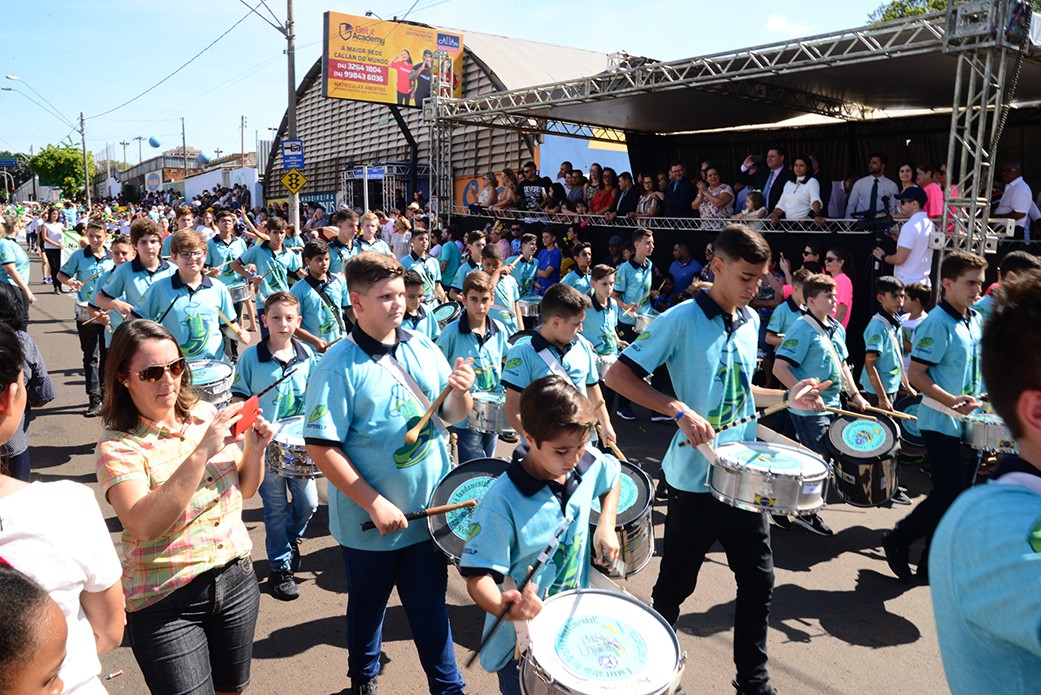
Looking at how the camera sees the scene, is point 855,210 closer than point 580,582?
No

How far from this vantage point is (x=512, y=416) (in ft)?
14.9

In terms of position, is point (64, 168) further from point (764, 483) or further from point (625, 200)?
point (764, 483)

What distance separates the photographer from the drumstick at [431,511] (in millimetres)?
3184

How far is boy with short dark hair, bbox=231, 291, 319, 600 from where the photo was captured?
16.3 feet

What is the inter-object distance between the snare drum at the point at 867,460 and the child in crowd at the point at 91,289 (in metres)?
7.36

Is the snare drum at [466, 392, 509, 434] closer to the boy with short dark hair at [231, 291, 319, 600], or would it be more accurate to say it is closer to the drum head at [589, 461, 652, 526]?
the boy with short dark hair at [231, 291, 319, 600]

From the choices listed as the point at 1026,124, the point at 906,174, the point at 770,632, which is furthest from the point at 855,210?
the point at 770,632

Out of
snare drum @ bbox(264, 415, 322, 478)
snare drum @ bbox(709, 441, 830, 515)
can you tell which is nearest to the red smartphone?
snare drum @ bbox(264, 415, 322, 478)

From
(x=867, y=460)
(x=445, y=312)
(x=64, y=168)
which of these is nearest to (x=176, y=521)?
(x=867, y=460)

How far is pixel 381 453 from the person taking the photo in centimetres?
328

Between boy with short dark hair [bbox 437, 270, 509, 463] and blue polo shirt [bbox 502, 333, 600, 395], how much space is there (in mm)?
1057

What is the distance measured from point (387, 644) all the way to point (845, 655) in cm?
258

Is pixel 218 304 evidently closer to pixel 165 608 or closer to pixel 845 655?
pixel 165 608

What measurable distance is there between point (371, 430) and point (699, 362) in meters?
1.56
